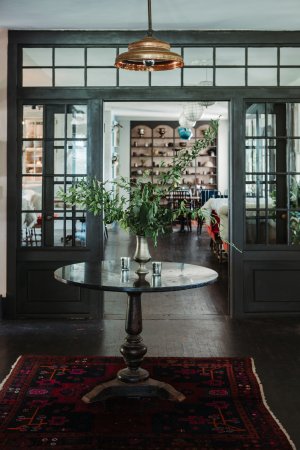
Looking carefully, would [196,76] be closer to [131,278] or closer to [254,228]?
[254,228]

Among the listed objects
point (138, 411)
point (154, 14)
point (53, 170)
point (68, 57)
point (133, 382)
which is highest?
point (154, 14)

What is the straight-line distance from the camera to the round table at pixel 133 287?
319cm

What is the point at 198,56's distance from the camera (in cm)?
573

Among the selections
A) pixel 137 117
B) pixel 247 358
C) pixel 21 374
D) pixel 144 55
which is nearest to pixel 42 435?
pixel 21 374

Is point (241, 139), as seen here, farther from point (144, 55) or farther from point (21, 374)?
point (21, 374)

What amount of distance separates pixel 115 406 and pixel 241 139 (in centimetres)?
322

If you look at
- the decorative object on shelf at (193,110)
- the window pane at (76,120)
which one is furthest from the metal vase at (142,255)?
the decorative object on shelf at (193,110)

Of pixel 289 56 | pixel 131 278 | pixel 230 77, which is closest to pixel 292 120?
pixel 289 56

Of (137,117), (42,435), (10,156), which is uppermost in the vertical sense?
(137,117)

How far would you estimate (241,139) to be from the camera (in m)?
5.67

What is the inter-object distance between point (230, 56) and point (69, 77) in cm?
161

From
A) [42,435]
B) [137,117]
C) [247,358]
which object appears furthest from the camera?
[137,117]

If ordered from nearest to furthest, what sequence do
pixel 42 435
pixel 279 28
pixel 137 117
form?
pixel 42 435 → pixel 279 28 → pixel 137 117

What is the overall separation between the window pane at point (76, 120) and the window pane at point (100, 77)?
0.87ft
